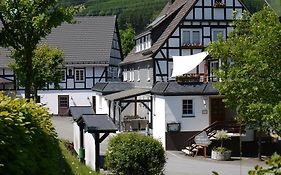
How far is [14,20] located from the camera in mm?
18562

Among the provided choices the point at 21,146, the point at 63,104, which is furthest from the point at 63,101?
the point at 21,146

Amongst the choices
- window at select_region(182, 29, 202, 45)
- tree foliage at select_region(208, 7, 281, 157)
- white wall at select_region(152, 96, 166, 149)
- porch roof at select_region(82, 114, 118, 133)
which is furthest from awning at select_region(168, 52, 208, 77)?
porch roof at select_region(82, 114, 118, 133)

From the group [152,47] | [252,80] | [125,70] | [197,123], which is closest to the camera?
[252,80]

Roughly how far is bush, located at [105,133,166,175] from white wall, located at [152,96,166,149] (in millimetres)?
12229

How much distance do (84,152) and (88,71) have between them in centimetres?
3228

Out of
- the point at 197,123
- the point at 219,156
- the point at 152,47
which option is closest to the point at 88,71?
the point at 152,47

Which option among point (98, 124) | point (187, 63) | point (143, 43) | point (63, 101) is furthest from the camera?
A: point (63, 101)

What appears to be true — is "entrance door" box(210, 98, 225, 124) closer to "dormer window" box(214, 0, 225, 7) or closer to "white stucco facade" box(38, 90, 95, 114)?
"dormer window" box(214, 0, 225, 7)

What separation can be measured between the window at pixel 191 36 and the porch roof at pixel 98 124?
1787cm

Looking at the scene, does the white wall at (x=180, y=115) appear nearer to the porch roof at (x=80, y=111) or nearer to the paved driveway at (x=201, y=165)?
the paved driveway at (x=201, y=165)

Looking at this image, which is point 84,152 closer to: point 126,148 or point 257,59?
point 126,148

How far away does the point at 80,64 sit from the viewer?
4934cm

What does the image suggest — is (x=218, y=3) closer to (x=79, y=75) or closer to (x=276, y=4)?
(x=79, y=75)

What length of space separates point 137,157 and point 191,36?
19135mm
